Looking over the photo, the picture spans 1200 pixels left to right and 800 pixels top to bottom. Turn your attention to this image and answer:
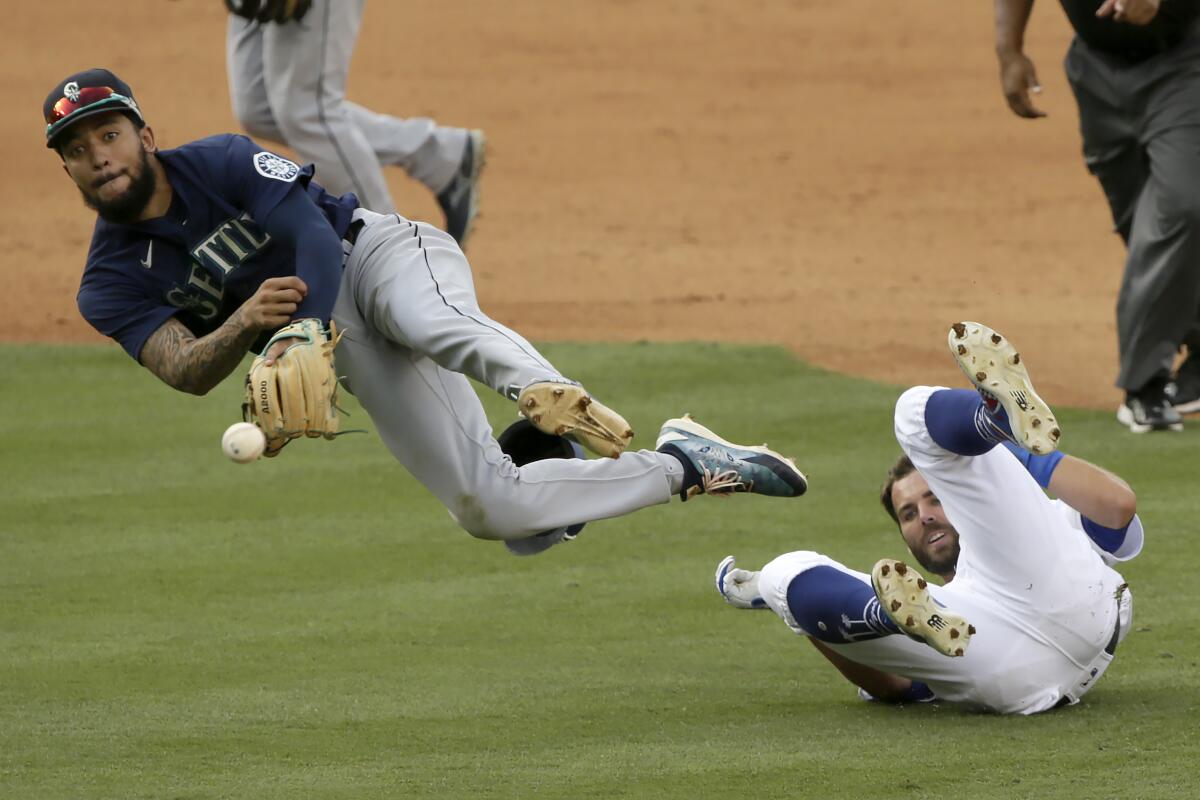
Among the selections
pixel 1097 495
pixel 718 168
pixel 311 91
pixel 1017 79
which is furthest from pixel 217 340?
pixel 718 168

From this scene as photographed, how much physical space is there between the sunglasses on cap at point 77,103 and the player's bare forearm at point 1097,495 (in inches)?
97.3

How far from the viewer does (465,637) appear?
5.98m

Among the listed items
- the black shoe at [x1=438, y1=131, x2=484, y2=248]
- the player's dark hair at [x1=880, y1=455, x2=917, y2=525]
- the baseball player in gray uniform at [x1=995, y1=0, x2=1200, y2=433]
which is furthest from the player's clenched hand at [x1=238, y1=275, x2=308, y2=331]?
the black shoe at [x1=438, y1=131, x2=484, y2=248]

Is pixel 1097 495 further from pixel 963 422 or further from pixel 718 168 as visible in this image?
pixel 718 168

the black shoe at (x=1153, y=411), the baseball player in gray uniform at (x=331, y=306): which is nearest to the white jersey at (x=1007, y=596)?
the baseball player in gray uniform at (x=331, y=306)

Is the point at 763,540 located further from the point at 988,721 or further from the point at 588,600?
the point at 988,721

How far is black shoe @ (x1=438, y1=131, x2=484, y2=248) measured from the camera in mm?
9391

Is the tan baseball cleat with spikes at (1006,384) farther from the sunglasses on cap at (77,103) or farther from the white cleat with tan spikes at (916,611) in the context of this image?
the sunglasses on cap at (77,103)

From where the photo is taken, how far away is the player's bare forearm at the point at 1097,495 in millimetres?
4782

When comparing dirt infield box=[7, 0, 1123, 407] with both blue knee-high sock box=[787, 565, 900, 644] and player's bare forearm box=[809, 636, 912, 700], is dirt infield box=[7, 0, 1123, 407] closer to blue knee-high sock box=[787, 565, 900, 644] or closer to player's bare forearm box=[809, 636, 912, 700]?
player's bare forearm box=[809, 636, 912, 700]

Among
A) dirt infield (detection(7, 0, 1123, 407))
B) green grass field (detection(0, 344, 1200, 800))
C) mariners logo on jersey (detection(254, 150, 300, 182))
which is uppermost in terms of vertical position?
mariners logo on jersey (detection(254, 150, 300, 182))

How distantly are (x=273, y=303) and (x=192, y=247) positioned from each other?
0.45 meters

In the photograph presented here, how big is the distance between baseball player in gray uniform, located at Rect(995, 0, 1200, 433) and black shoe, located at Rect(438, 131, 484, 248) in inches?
99.8

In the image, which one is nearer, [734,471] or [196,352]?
[196,352]
